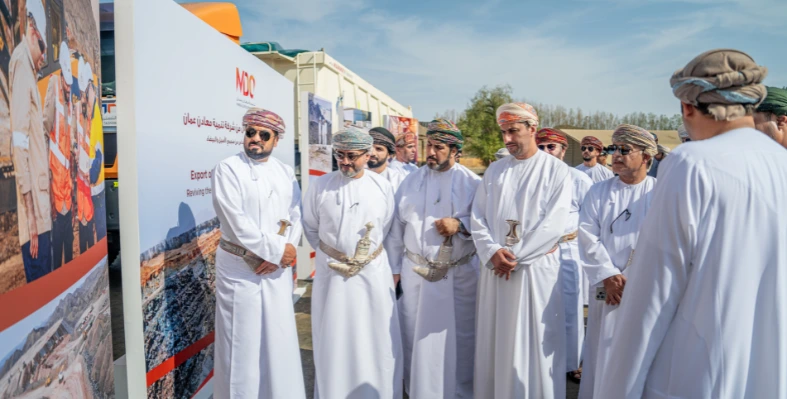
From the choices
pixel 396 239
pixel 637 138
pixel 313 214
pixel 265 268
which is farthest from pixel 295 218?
pixel 637 138

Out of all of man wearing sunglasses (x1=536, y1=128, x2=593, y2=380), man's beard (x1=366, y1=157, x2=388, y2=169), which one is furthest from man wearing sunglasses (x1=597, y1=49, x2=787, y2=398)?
man's beard (x1=366, y1=157, x2=388, y2=169)

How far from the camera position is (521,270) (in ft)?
10.4

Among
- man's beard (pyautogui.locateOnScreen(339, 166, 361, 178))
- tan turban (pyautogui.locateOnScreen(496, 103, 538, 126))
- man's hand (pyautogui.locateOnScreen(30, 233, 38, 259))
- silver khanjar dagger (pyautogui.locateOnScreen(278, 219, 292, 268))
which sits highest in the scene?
tan turban (pyautogui.locateOnScreen(496, 103, 538, 126))

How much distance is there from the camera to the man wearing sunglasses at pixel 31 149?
157 cm

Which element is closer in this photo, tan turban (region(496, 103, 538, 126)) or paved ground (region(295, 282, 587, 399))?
tan turban (region(496, 103, 538, 126))

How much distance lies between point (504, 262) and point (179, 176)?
2266 millimetres

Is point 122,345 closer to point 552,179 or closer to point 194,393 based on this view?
point 194,393

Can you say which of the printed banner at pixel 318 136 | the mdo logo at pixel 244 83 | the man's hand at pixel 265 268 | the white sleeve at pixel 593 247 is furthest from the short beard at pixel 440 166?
the printed banner at pixel 318 136

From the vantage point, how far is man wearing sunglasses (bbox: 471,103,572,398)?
10.3 ft

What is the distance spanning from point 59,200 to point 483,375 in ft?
8.92

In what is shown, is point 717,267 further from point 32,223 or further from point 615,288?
point 32,223

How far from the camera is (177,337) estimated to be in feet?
11.1

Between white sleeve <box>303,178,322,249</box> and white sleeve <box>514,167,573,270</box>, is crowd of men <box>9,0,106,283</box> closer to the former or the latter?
white sleeve <box>303,178,322,249</box>

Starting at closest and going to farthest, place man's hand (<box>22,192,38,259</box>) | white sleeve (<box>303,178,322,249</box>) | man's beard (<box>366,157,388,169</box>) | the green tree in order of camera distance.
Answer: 1. man's hand (<box>22,192,38,259</box>)
2. white sleeve (<box>303,178,322,249</box>)
3. man's beard (<box>366,157,388,169</box>)
4. the green tree
